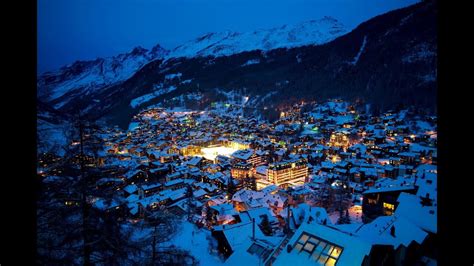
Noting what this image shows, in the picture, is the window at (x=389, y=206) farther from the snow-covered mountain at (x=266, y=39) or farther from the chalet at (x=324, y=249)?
the snow-covered mountain at (x=266, y=39)

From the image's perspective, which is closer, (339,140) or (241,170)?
(241,170)

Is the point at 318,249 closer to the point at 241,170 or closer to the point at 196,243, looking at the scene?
the point at 196,243

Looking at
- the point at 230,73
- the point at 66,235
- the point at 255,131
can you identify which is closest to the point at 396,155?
the point at 255,131

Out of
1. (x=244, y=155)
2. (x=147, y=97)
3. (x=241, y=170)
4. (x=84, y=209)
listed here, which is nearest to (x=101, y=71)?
(x=147, y=97)

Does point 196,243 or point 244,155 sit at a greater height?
point 244,155

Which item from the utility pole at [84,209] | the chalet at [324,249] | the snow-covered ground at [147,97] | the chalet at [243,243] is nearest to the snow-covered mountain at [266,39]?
the snow-covered ground at [147,97]

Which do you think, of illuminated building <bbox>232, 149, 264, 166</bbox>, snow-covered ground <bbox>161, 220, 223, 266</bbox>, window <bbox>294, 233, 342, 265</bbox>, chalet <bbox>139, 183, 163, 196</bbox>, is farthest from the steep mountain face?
window <bbox>294, 233, 342, 265</bbox>
